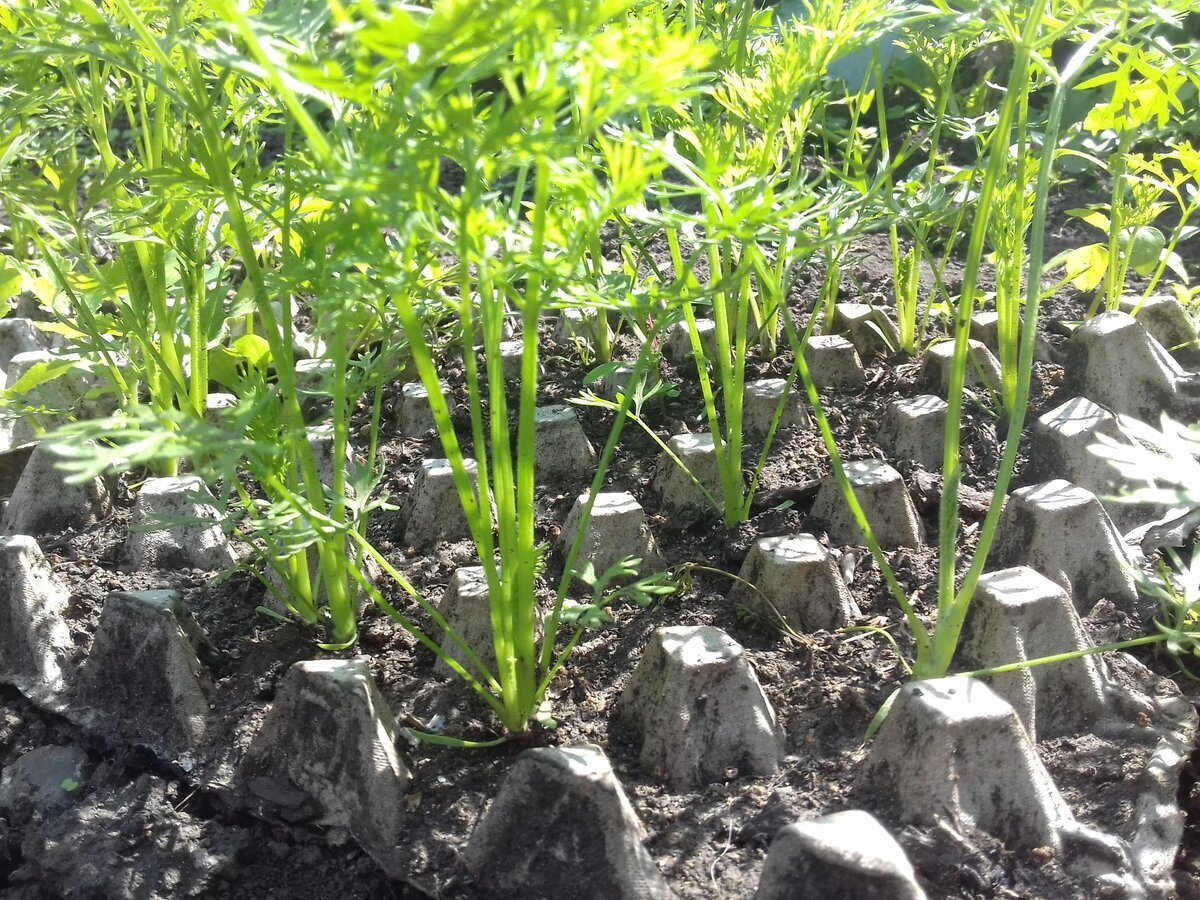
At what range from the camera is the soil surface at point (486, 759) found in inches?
30.9

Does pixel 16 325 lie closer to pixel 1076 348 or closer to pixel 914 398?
pixel 914 398

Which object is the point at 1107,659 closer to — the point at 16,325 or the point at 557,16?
the point at 557,16

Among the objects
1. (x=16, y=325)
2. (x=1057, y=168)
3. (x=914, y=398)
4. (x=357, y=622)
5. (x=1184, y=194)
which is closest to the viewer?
(x=357, y=622)

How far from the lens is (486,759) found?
88 cm

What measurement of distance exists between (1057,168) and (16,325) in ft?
6.12

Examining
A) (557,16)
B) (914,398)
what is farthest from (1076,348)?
(557,16)

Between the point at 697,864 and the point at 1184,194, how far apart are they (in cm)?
209

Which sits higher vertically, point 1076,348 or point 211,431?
point 211,431

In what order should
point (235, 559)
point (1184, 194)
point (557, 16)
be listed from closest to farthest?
point (557, 16) → point (235, 559) → point (1184, 194)

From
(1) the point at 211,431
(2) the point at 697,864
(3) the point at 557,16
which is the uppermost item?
(3) the point at 557,16

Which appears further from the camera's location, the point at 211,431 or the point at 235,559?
the point at 235,559

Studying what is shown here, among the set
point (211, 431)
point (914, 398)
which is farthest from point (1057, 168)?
point (211, 431)

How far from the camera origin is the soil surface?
78 centimetres

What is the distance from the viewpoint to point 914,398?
1.36 metres
